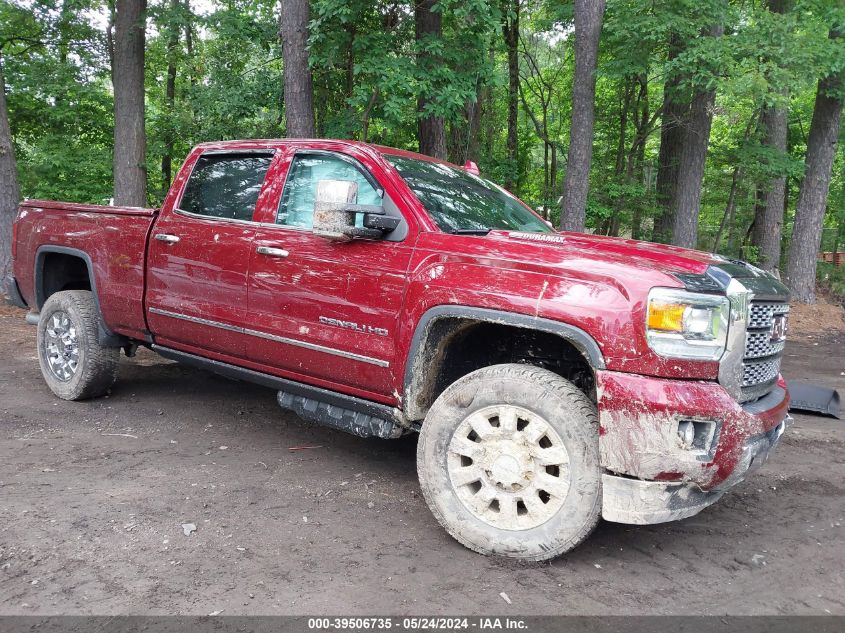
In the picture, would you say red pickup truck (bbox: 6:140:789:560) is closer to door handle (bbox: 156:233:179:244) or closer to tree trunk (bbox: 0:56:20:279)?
door handle (bbox: 156:233:179:244)

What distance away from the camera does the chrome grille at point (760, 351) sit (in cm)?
306

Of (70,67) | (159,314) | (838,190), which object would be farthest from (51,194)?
(838,190)

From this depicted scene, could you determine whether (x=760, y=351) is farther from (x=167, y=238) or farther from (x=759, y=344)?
(x=167, y=238)

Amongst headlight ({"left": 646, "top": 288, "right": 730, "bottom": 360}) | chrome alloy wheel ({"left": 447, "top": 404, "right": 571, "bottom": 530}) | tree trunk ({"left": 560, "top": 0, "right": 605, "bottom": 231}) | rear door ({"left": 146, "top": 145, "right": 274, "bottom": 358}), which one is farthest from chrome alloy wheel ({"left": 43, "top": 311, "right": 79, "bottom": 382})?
tree trunk ({"left": 560, "top": 0, "right": 605, "bottom": 231})

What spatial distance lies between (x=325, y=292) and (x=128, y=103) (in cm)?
963

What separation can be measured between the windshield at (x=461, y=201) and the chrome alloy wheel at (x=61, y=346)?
10.8 feet

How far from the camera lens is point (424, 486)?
333 cm

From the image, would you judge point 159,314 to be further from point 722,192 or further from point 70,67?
point 722,192

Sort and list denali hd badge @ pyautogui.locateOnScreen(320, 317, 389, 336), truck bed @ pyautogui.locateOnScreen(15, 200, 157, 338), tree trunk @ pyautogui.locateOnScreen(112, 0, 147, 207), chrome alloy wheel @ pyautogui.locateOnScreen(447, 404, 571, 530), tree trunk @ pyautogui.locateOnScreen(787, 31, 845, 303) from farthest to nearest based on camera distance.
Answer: tree trunk @ pyautogui.locateOnScreen(787, 31, 845, 303) → tree trunk @ pyautogui.locateOnScreen(112, 0, 147, 207) → truck bed @ pyautogui.locateOnScreen(15, 200, 157, 338) → denali hd badge @ pyautogui.locateOnScreen(320, 317, 389, 336) → chrome alloy wheel @ pyautogui.locateOnScreen(447, 404, 571, 530)

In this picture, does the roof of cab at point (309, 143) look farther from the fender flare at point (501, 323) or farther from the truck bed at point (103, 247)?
the fender flare at point (501, 323)

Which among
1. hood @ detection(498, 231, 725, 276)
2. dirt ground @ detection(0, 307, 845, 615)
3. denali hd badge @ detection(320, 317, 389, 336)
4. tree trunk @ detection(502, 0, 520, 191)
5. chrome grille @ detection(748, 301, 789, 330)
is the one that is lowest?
dirt ground @ detection(0, 307, 845, 615)

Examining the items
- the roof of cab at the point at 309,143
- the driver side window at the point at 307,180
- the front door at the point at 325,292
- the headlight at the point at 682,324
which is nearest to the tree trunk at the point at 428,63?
the roof of cab at the point at 309,143

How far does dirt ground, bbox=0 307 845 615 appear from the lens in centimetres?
275

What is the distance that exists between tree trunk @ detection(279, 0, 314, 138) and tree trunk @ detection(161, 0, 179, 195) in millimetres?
4201
